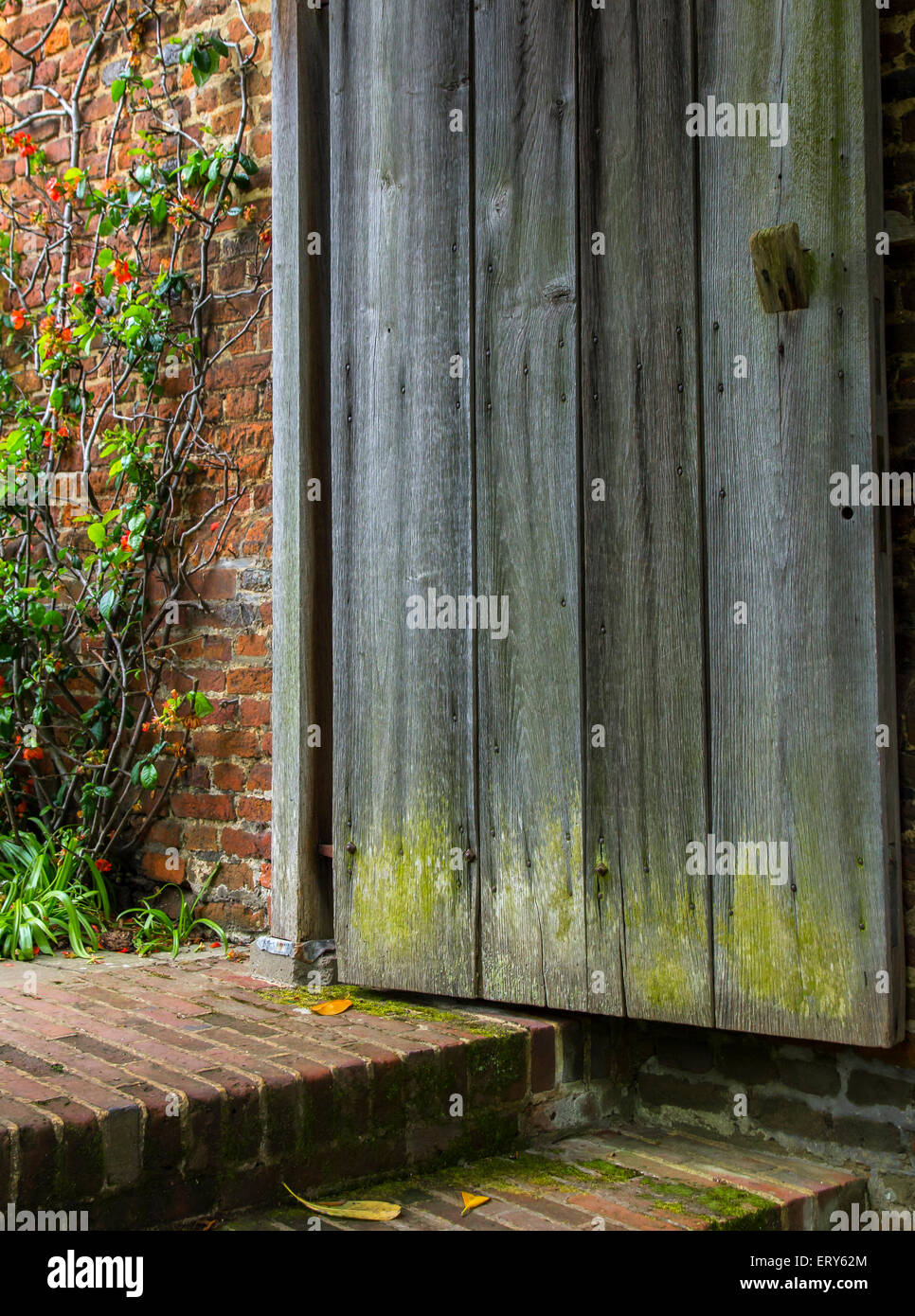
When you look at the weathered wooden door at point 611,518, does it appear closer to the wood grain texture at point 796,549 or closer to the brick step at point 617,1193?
the wood grain texture at point 796,549

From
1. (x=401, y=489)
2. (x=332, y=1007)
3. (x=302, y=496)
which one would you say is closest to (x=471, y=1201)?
(x=332, y=1007)

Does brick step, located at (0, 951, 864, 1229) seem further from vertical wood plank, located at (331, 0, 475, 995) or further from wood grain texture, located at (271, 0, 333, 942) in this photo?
wood grain texture, located at (271, 0, 333, 942)

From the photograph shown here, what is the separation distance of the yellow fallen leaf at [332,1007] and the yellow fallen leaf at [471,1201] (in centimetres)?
60

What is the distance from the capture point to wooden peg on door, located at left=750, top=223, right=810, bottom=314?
242cm

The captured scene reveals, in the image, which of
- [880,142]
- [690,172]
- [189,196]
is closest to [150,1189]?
[690,172]

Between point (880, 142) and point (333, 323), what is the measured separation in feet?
4.45

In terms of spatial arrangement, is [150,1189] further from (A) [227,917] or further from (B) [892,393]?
(B) [892,393]

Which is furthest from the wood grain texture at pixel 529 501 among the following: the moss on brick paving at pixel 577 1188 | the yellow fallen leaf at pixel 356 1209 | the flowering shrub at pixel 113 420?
the flowering shrub at pixel 113 420

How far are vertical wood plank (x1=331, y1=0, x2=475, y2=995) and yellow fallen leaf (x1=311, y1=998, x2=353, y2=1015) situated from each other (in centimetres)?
10

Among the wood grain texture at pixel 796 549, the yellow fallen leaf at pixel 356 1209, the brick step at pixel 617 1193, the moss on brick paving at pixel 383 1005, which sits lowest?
the brick step at pixel 617 1193

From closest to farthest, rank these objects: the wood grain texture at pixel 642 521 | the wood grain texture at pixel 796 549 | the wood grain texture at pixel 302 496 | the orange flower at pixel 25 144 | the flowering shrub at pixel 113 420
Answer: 1. the wood grain texture at pixel 796 549
2. the wood grain texture at pixel 642 521
3. the wood grain texture at pixel 302 496
4. the flowering shrub at pixel 113 420
5. the orange flower at pixel 25 144

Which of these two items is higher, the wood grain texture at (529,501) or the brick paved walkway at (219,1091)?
the wood grain texture at (529,501)

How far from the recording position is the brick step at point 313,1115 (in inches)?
82.0

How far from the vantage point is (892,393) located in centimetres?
250
